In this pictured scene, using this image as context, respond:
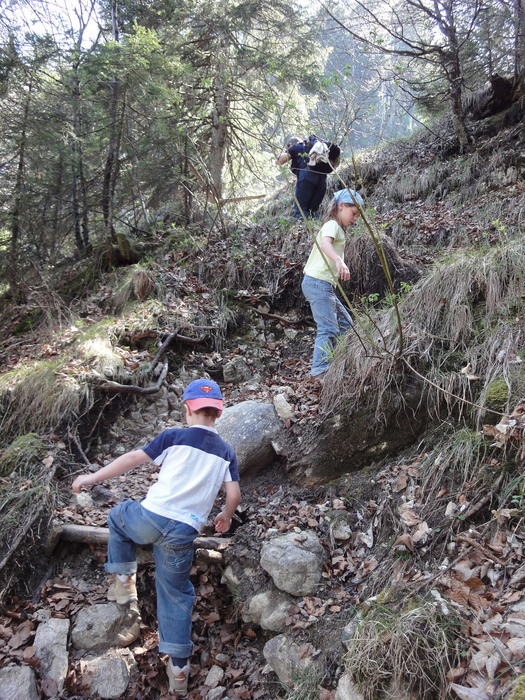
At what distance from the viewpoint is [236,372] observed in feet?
18.5

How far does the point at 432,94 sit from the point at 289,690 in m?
9.73

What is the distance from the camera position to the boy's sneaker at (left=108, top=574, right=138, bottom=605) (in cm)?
309

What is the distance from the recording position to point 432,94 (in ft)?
28.2

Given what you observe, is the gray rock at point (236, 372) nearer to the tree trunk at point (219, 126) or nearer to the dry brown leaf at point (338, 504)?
the dry brown leaf at point (338, 504)

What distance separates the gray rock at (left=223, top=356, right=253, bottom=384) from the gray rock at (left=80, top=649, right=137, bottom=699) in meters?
3.14

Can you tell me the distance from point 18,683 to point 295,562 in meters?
1.80

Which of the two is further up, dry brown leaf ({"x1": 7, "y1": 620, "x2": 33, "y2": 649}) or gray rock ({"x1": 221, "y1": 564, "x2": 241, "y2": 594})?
dry brown leaf ({"x1": 7, "y1": 620, "x2": 33, "y2": 649})

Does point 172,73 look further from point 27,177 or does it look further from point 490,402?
point 490,402

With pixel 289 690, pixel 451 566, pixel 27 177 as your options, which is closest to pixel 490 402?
pixel 451 566

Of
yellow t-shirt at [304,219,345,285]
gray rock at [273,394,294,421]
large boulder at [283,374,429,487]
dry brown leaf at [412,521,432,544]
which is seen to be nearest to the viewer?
dry brown leaf at [412,521,432,544]

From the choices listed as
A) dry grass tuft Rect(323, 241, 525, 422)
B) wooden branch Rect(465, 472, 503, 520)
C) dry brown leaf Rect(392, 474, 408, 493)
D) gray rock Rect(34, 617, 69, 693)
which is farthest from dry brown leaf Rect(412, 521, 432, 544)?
gray rock Rect(34, 617, 69, 693)

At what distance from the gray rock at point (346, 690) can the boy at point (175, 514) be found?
1.05 meters

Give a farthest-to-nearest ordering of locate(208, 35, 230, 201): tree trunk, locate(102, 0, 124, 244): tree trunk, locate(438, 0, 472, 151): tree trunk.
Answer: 1. locate(208, 35, 230, 201): tree trunk
2. locate(102, 0, 124, 244): tree trunk
3. locate(438, 0, 472, 151): tree trunk

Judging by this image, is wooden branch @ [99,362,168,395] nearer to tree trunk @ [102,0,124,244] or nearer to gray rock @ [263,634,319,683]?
gray rock @ [263,634,319,683]
